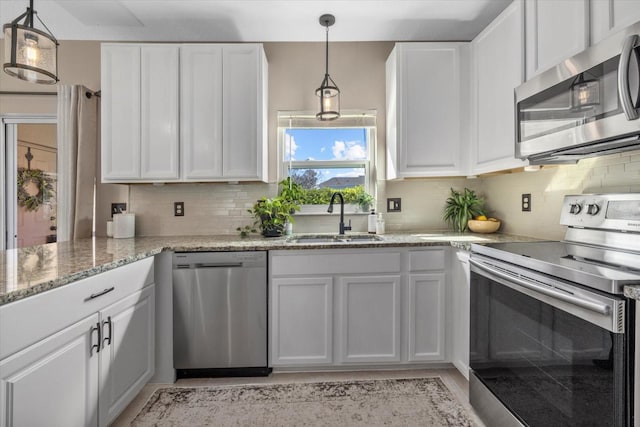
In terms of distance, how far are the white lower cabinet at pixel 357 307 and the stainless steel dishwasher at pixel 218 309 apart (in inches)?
4.3

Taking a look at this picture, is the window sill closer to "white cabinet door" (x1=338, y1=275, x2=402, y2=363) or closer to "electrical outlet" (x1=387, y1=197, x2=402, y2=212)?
"electrical outlet" (x1=387, y1=197, x2=402, y2=212)

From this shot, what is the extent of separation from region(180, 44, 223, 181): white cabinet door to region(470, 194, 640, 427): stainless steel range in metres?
1.96

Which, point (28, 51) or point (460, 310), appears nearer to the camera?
point (28, 51)

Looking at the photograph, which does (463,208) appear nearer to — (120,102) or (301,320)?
(301,320)

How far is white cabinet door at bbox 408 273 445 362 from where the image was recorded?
232 centimetres

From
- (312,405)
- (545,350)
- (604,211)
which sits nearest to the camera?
(545,350)

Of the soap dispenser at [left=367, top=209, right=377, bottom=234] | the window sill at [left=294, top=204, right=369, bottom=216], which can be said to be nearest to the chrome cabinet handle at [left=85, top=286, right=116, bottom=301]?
the window sill at [left=294, top=204, right=369, bottom=216]

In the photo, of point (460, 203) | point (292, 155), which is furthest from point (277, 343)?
point (460, 203)

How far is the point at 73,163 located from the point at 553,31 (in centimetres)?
337

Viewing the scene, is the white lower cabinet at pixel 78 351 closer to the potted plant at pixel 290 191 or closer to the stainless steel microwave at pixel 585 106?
the potted plant at pixel 290 191

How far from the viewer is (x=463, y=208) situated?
2.83 meters

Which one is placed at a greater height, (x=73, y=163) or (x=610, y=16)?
(x=610, y=16)

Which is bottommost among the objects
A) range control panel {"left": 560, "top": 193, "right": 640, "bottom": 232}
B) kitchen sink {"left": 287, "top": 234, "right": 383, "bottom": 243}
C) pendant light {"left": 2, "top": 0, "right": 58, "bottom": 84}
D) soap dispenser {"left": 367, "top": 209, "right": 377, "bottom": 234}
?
kitchen sink {"left": 287, "top": 234, "right": 383, "bottom": 243}

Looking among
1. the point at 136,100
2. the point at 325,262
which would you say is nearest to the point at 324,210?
the point at 325,262
